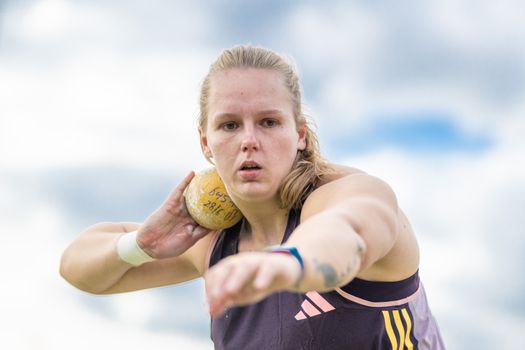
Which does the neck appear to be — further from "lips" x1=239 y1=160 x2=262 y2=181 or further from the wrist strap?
the wrist strap

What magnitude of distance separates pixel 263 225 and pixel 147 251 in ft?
3.57

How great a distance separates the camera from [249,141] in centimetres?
486

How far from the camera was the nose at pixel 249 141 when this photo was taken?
4867mm

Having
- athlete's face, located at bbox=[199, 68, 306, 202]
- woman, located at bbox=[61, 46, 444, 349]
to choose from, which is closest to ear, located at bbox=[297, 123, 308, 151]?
woman, located at bbox=[61, 46, 444, 349]

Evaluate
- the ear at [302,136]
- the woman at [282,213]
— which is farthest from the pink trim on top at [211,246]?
the ear at [302,136]

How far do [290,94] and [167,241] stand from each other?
5.10ft

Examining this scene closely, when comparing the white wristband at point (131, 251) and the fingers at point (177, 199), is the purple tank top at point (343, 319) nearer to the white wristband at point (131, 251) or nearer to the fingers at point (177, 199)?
the fingers at point (177, 199)

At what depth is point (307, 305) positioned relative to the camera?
5.06 meters

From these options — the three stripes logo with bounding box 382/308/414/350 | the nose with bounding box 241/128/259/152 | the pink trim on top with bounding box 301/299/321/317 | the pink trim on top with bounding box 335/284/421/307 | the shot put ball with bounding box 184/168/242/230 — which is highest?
the nose with bounding box 241/128/259/152

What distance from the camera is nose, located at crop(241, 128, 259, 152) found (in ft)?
16.0

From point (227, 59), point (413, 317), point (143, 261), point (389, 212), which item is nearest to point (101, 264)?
point (143, 261)

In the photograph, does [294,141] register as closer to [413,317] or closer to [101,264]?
[413,317]

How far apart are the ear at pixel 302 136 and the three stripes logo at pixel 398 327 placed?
1.20 meters

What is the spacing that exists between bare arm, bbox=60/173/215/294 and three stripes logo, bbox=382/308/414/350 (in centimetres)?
155
